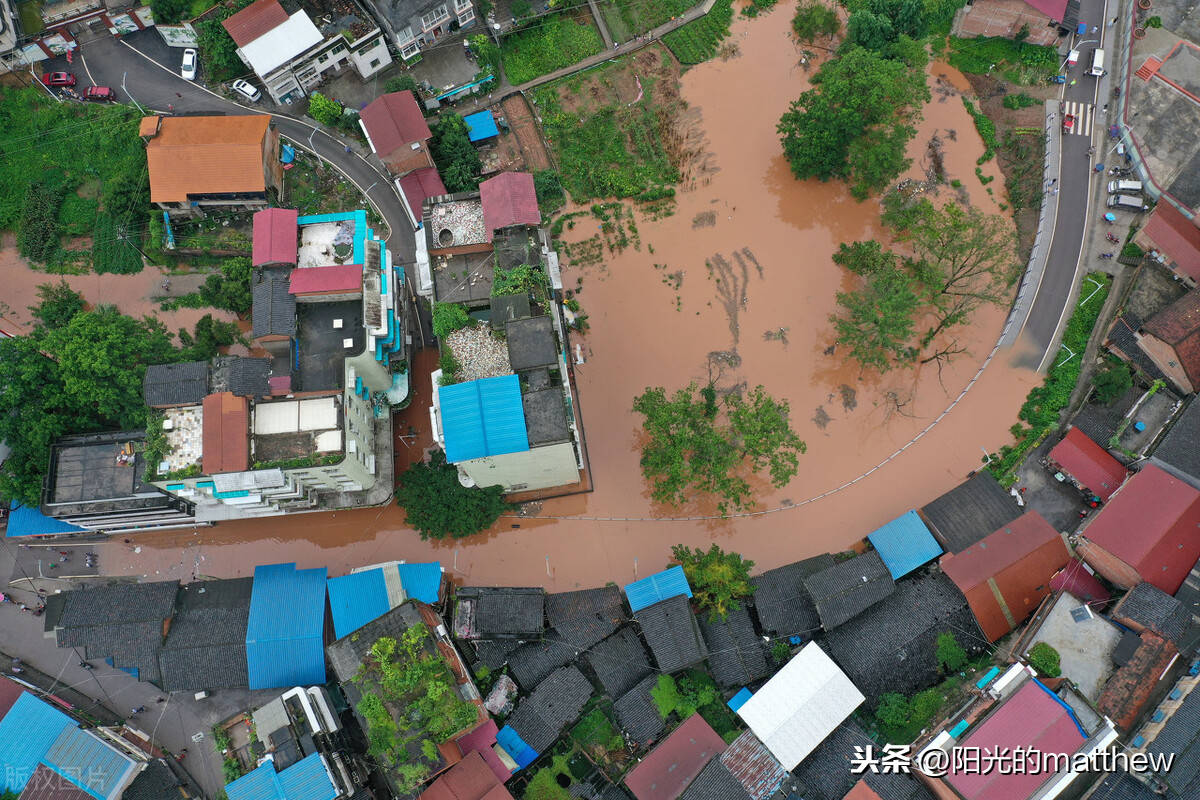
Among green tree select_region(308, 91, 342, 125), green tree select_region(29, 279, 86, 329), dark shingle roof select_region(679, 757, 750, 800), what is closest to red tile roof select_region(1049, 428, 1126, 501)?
dark shingle roof select_region(679, 757, 750, 800)

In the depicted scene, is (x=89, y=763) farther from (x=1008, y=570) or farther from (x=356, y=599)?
(x=1008, y=570)

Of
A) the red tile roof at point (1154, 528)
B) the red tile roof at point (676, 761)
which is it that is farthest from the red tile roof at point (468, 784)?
the red tile roof at point (1154, 528)

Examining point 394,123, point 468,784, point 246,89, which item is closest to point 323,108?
point 394,123

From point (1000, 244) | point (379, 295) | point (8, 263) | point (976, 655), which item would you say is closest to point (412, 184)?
point (379, 295)

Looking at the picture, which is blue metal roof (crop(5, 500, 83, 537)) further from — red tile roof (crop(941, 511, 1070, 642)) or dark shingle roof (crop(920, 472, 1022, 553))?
red tile roof (crop(941, 511, 1070, 642))

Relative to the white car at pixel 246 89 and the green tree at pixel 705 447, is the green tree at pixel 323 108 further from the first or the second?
the green tree at pixel 705 447

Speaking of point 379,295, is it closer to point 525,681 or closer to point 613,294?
point 613,294
